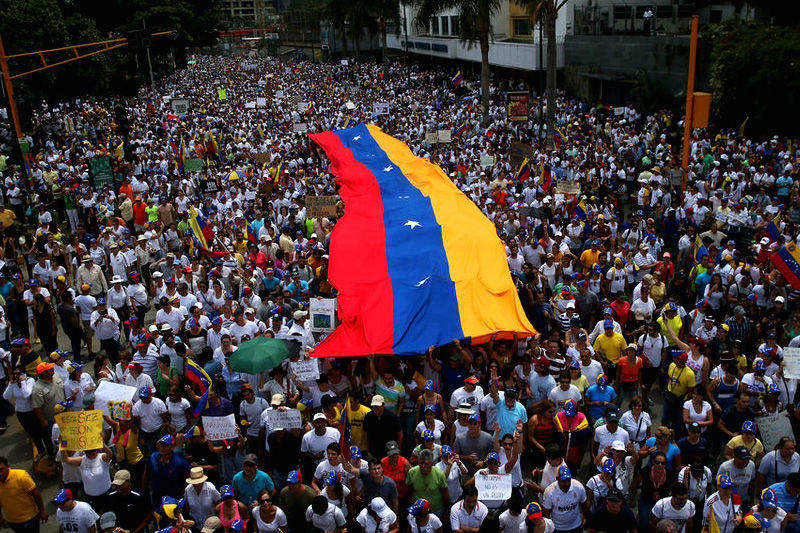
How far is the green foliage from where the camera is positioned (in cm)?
2083

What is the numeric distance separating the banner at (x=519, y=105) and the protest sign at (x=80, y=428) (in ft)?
52.7

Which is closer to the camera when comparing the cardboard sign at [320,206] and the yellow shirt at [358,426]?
the yellow shirt at [358,426]

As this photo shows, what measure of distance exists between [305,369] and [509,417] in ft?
7.68

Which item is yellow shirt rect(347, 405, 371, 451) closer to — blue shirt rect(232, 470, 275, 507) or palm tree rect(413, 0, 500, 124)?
blue shirt rect(232, 470, 275, 507)

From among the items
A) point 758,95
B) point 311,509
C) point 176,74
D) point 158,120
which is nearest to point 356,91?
point 158,120

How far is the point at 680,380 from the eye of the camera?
7.91m

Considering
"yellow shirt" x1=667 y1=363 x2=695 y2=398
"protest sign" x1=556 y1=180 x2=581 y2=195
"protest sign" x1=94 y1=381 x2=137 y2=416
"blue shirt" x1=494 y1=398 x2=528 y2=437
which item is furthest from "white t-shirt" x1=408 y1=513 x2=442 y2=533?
"protest sign" x1=556 y1=180 x2=581 y2=195

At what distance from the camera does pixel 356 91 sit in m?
40.7

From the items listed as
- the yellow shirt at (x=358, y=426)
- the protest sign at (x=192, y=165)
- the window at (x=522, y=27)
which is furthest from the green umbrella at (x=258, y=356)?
the window at (x=522, y=27)

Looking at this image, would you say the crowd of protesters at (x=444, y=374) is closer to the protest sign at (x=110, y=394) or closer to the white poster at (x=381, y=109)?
the protest sign at (x=110, y=394)

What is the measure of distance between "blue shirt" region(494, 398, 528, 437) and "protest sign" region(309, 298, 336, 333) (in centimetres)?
296

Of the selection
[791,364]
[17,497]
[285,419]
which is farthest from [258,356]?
[791,364]

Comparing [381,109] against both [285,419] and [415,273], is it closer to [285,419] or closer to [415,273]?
[415,273]

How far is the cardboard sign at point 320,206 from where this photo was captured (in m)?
14.0
